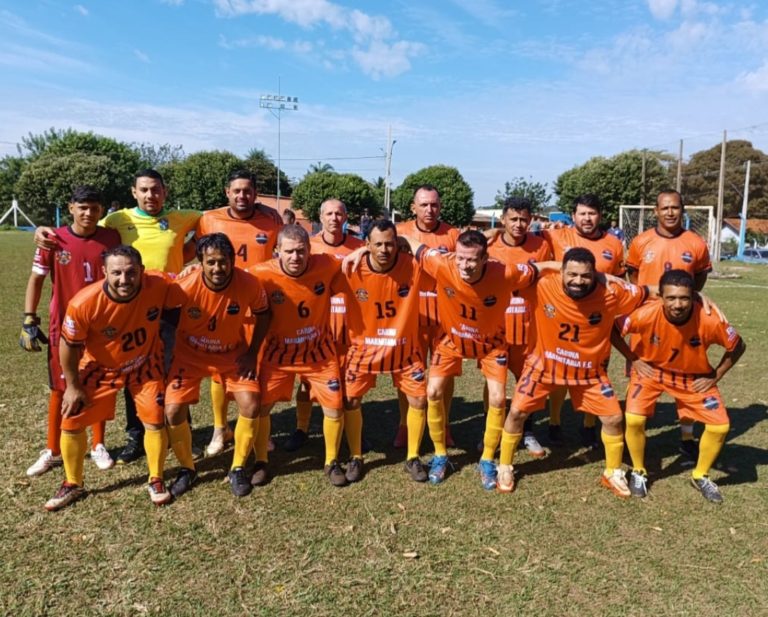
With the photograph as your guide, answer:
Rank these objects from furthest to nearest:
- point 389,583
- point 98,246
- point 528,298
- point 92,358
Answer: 1. point 528,298
2. point 98,246
3. point 92,358
4. point 389,583

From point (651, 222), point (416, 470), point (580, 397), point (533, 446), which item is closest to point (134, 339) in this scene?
point (416, 470)

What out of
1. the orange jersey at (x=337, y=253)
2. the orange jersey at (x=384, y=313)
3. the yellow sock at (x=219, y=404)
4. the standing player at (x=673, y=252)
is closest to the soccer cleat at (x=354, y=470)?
the orange jersey at (x=384, y=313)

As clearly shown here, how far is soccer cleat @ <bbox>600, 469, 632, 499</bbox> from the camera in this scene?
4.51 m

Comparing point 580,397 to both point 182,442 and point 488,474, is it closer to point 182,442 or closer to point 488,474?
Answer: point 488,474

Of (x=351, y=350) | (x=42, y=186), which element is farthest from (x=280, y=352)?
(x=42, y=186)

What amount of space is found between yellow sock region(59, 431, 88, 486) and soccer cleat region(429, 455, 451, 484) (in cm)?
265

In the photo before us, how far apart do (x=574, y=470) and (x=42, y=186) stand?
51817mm

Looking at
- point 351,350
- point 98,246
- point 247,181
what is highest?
point 247,181

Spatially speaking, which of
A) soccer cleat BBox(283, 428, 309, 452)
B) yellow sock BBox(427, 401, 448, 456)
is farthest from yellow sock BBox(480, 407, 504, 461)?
soccer cleat BBox(283, 428, 309, 452)

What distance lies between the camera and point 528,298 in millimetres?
4906

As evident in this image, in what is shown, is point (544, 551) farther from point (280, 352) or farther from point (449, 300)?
point (280, 352)

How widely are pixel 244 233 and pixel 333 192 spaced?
1679 inches

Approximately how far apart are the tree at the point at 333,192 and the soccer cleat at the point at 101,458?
41.9m

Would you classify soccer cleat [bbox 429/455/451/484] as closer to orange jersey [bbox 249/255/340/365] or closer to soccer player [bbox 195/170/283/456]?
orange jersey [bbox 249/255/340/365]
